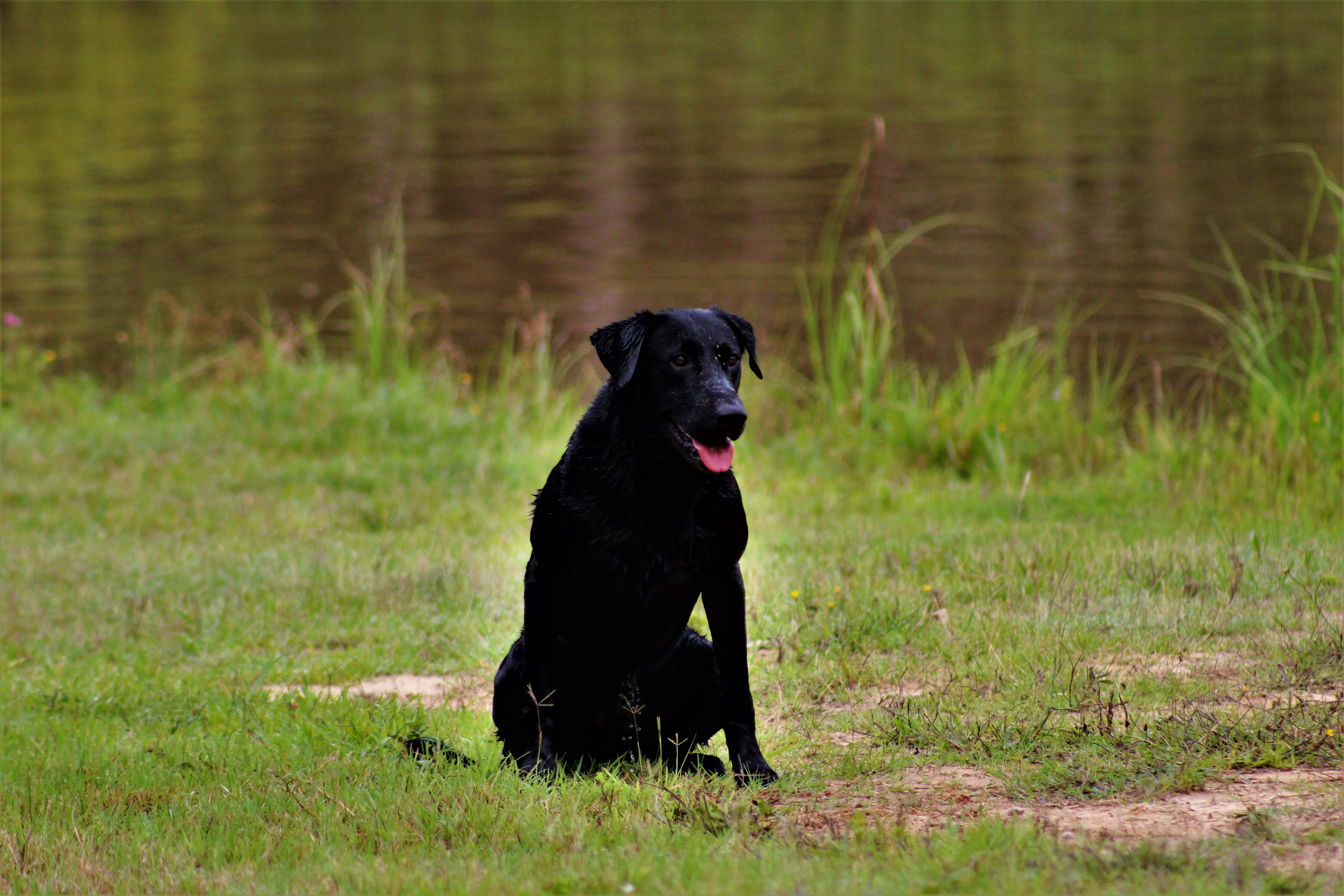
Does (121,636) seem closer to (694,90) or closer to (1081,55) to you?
(694,90)

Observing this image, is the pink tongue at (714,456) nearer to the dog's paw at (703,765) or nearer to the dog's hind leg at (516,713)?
the dog's hind leg at (516,713)

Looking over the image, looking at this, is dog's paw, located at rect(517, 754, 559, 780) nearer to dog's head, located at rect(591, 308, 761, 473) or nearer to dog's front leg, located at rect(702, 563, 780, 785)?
dog's front leg, located at rect(702, 563, 780, 785)

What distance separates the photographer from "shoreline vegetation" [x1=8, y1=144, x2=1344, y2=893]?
3.93m

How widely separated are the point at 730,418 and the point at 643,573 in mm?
605

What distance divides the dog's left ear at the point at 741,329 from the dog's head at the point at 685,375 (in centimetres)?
2

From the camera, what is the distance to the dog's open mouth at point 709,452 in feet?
14.5

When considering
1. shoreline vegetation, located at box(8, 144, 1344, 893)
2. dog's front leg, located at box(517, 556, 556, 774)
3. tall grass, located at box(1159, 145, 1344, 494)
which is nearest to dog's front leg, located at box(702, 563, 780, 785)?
shoreline vegetation, located at box(8, 144, 1344, 893)

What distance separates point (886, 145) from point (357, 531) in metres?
19.2

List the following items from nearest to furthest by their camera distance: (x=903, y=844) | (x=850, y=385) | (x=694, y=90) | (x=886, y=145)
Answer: (x=903, y=844) → (x=850, y=385) → (x=886, y=145) → (x=694, y=90)

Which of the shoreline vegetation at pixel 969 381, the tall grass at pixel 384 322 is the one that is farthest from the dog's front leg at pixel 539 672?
the tall grass at pixel 384 322

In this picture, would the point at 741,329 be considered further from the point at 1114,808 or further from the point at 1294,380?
the point at 1294,380

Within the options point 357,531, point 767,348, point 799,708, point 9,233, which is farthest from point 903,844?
point 9,233

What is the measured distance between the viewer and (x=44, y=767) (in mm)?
5070

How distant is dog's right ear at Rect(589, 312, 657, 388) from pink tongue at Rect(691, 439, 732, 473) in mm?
316
